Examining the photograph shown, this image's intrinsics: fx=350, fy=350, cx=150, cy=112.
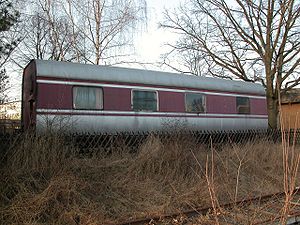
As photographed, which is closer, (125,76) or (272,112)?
(125,76)

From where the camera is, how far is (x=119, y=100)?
33.3ft

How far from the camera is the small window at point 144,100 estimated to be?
1048cm

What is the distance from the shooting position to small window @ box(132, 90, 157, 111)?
1048 centimetres

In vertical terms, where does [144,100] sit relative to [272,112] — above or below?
above

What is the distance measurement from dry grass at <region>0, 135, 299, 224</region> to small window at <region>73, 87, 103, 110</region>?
1.76m

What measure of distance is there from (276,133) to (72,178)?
32.3ft

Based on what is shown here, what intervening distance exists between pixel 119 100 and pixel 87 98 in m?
0.98

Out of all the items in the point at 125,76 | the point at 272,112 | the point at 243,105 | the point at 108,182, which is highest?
the point at 125,76

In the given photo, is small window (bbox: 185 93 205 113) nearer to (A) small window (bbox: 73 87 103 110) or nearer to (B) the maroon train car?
(B) the maroon train car

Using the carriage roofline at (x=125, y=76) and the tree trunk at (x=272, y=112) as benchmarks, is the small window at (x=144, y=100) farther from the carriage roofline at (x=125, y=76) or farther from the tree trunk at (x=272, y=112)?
the tree trunk at (x=272, y=112)

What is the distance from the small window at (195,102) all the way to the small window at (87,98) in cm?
322

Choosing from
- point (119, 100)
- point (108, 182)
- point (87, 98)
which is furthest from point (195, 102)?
point (108, 182)

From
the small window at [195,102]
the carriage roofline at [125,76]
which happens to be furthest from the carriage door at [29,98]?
the small window at [195,102]

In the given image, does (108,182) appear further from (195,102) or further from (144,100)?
(195,102)
